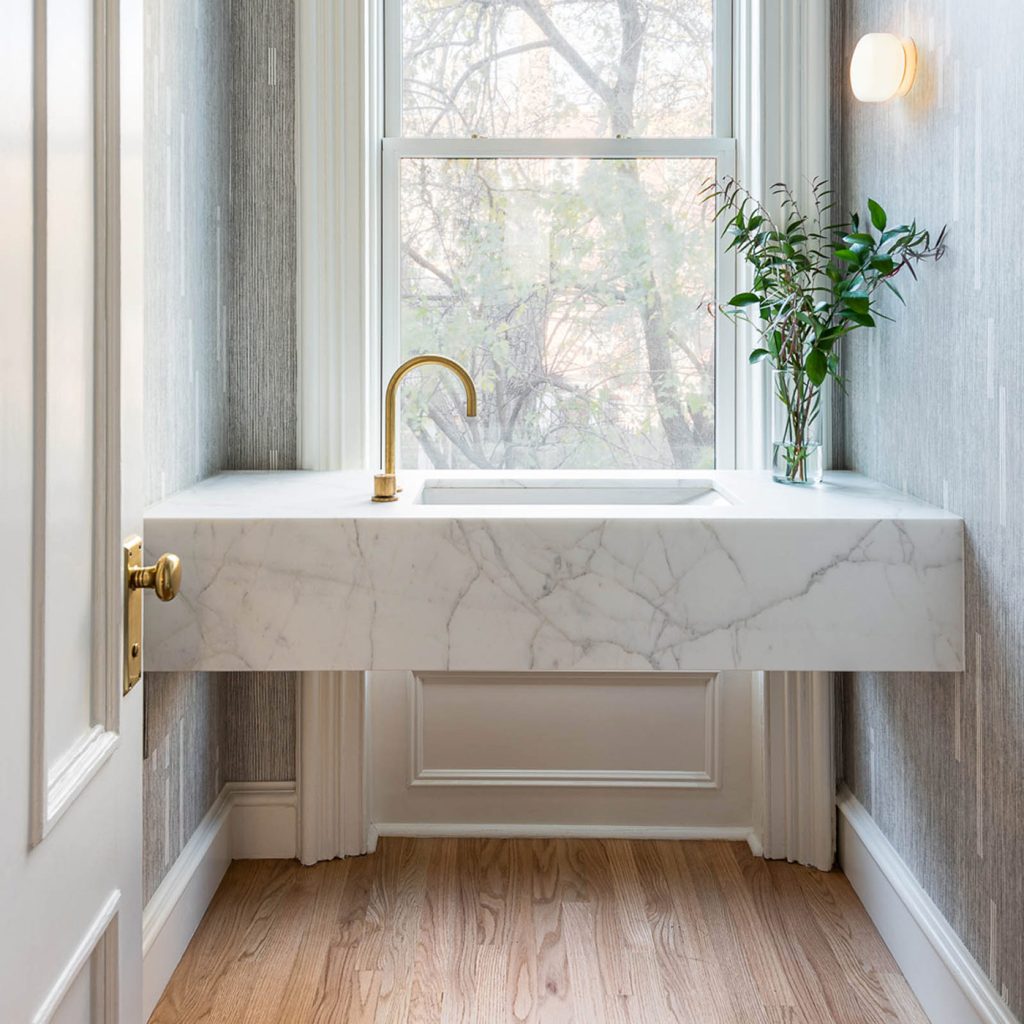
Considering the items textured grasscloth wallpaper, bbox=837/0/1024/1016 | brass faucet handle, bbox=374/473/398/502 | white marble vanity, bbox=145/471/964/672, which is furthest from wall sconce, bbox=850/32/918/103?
brass faucet handle, bbox=374/473/398/502

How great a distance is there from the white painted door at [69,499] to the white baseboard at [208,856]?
690 millimetres

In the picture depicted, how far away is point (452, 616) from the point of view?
157 cm

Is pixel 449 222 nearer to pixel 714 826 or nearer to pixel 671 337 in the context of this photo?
pixel 671 337

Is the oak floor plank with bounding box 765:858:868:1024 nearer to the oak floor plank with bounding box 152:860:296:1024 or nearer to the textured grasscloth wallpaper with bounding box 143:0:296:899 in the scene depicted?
the oak floor plank with bounding box 152:860:296:1024

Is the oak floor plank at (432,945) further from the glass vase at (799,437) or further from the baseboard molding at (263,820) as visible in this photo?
the glass vase at (799,437)

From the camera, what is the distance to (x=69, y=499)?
881 mm

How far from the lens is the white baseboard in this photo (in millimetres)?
1698

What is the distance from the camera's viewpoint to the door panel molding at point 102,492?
83 cm

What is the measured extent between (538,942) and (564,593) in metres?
0.72

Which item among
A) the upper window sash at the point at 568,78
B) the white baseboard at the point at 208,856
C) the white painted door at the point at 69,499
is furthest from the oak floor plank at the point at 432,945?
the upper window sash at the point at 568,78

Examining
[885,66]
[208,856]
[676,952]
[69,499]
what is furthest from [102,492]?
[885,66]

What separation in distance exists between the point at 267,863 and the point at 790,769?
3.69ft

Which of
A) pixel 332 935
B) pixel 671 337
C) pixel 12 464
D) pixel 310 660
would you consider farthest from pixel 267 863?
pixel 12 464

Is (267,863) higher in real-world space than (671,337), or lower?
lower
